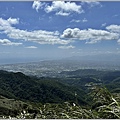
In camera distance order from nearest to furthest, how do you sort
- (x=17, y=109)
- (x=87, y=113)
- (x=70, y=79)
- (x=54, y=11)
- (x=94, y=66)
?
(x=87, y=113)
(x=54, y=11)
(x=17, y=109)
(x=94, y=66)
(x=70, y=79)

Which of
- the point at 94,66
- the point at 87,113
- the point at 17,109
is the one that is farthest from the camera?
the point at 94,66

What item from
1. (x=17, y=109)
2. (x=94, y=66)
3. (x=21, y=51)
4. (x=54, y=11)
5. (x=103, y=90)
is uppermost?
(x=54, y=11)

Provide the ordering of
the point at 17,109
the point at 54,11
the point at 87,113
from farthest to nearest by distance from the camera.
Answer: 1. the point at 17,109
2. the point at 54,11
3. the point at 87,113

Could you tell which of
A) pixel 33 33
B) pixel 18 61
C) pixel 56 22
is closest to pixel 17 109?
pixel 18 61

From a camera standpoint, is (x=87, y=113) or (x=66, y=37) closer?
(x=87, y=113)

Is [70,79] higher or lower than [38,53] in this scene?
lower

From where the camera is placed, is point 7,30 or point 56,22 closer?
point 56,22

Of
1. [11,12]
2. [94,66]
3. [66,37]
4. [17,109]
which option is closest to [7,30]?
[11,12]

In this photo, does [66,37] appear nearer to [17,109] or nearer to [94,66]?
[94,66]

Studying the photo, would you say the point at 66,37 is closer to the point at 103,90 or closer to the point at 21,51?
the point at 21,51
